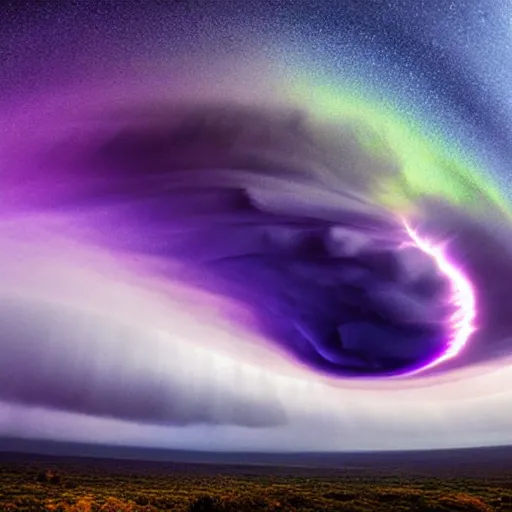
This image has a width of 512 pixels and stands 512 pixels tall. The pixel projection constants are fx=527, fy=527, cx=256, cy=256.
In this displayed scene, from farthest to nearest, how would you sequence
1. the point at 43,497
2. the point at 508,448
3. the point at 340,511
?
1. the point at 508,448
2. the point at 43,497
3. the point at 340,511

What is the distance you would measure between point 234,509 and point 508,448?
102626 millimetres

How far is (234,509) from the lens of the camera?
734 inches

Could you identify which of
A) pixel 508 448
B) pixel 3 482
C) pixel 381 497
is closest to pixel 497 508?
pixel 381 497

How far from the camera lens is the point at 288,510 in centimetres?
1875

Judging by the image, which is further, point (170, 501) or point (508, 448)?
point (508, 448)

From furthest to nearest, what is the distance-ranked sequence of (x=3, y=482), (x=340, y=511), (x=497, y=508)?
(x=3, y=482) → (x=497, y=508) → (x=340, y=511)

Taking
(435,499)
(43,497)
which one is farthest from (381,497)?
(43,497)

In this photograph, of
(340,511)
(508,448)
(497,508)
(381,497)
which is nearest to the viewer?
(340,511)

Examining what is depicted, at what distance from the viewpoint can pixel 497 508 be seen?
66.1 ft

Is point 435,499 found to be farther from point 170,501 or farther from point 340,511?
point 170,501

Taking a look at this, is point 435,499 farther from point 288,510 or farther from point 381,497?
point 288,510

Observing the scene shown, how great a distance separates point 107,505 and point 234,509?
4688 mm

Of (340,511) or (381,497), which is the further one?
(381,497)

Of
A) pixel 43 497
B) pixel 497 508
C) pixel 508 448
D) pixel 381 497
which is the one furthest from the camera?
pixel 508 448
